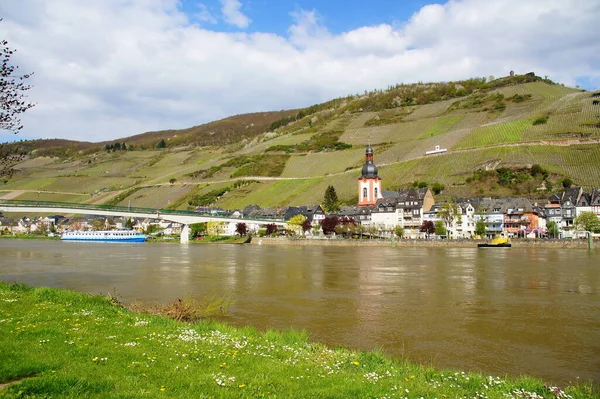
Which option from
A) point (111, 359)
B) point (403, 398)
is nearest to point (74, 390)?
point (111, 359)

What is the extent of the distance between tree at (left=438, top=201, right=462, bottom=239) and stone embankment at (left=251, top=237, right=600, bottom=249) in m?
11.7

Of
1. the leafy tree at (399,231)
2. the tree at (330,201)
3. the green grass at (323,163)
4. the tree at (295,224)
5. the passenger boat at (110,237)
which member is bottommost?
the passenger boat at (110,237)

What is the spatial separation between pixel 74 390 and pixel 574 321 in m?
17.4

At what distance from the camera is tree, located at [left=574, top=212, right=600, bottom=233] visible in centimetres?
8075

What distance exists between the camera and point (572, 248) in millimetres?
70812

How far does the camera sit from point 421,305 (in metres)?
22.0

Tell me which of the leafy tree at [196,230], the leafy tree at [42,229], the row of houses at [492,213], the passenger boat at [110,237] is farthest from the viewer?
the leafy tree at [42,229]

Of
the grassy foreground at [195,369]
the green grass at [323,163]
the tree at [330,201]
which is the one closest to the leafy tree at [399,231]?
the tree at [330,201]

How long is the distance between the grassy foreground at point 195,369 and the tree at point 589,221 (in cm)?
8201

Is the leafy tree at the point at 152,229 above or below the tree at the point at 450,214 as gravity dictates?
below

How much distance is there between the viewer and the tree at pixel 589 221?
3179 inches

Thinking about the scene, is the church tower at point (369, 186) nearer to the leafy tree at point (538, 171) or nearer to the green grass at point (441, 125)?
the leafy tree at point (538, 171)

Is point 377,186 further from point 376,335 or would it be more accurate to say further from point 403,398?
point 403,398

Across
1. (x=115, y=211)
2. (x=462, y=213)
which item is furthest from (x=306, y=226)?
(x=115, y=211)
